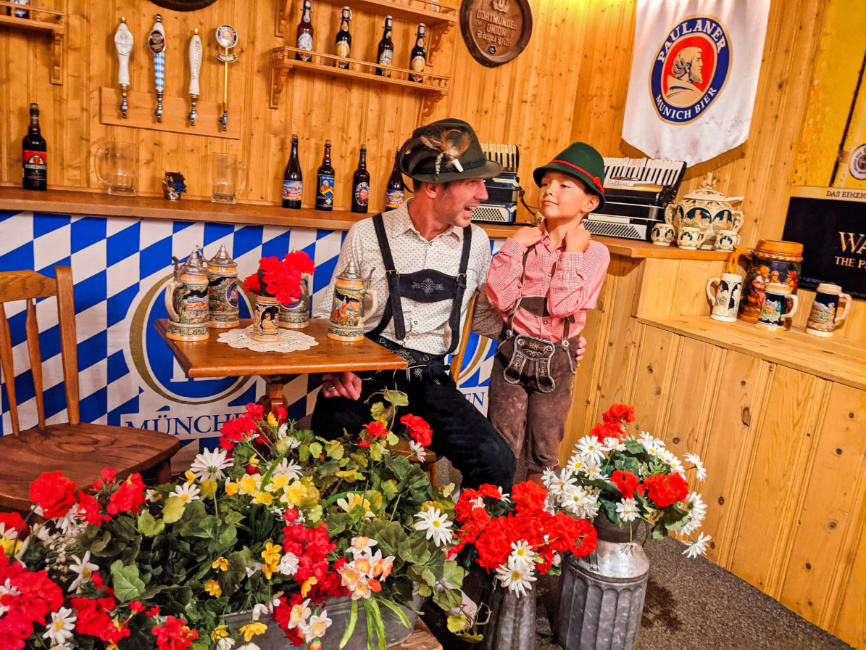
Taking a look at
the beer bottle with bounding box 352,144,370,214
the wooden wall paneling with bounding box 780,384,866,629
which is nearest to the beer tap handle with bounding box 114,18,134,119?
the beer bottle with bounding box 352,144,370,214

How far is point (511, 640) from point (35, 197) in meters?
2.31

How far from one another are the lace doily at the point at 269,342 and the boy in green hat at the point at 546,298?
720 mm

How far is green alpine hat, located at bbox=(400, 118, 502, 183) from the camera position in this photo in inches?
80.4

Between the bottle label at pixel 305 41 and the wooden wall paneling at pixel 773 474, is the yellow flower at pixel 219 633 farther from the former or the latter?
the bottle label at pixel 305 41

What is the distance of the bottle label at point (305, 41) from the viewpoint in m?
3.18

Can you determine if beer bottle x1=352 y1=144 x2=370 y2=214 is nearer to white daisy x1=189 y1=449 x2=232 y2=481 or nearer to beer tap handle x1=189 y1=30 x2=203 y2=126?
beer tap handle x1=189 y1=30 x2=203 y2=126

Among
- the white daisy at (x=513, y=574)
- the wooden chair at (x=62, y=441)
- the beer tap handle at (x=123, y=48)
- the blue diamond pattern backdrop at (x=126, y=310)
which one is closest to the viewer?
the white daisy at (x=513, y=574)

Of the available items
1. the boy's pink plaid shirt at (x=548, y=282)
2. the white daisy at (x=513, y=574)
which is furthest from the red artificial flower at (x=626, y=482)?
the boy's pink plaid shirt at (x=548, y=282)

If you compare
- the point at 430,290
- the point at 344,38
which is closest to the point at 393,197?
the point at 344,38

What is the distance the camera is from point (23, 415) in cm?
266

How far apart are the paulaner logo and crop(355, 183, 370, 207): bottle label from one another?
1.60m

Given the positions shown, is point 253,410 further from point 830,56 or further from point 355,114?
point 830,56

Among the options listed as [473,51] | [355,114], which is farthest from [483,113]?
[355,114]

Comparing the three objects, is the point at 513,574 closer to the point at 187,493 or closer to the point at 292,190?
the point at 187,493
